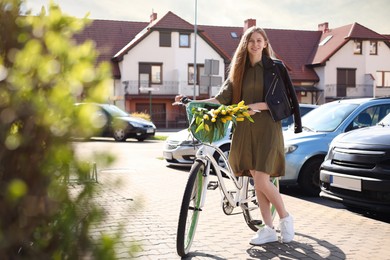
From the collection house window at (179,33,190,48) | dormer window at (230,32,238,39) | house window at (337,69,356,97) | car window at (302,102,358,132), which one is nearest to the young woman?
car window at (302,102,358,132)

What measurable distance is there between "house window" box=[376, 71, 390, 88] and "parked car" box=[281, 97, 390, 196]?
146ft

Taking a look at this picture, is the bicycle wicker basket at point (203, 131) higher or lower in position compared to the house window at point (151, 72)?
lower

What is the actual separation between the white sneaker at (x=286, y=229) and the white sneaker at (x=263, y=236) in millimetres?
104

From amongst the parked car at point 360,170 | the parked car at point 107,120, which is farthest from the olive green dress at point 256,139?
the parked car at point 107,120

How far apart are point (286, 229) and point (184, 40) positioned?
4099 cm

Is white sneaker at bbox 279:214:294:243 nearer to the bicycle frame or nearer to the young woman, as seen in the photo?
the young woman

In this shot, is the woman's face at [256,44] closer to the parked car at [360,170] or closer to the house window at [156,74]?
the parked car at [360,170]

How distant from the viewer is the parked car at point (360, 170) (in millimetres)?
6125

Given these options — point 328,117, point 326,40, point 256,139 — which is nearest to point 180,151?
point 328,117

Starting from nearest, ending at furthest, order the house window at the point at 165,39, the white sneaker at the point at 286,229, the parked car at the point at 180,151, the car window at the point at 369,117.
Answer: the white sneaker at the point at 286,229, the car window at the point at 369,117, the parked car at the point at 180,151, the house window at the point at 165,39

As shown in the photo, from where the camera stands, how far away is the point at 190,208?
475 centimetres

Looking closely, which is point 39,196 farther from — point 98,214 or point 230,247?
point 230,247

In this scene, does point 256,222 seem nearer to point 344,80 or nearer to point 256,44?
point 256,44

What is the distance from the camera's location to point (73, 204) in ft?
4.58
